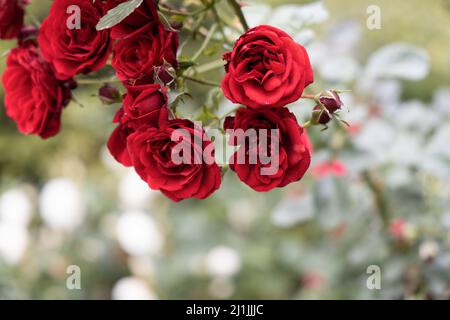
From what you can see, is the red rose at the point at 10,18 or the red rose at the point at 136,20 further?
the red rose at the point at 10,18

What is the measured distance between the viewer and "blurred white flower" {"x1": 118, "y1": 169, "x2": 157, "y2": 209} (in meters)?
2.22

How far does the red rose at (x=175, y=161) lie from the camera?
2.33 feet

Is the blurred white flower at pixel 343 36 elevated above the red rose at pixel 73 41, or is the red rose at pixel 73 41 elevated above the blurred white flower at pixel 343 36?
the blurred white flower at pixel 343 36

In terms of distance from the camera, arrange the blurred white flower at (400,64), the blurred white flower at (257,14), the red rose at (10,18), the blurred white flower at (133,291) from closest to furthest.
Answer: the red rose at (10,18) → the blurred white flower at (257,14) → the blurred white flower at (400,64) → the blurred white flower at (133,291)

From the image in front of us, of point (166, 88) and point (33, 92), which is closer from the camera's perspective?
point (166, 88)

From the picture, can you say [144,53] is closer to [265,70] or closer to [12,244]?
[265,70]

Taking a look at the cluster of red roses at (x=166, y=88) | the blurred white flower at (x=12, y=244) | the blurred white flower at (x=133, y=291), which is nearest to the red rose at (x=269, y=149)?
the cluster of red roses at (x=166, y=88)

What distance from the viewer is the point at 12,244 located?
2.15 metres

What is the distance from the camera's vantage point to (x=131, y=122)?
0.74 m

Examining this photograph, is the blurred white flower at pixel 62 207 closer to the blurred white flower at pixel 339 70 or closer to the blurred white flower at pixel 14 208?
the blurred white flower at pixel 14 208

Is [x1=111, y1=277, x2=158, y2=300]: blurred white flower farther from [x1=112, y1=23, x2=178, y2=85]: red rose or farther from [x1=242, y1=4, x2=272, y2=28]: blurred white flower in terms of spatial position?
[x1=112, y1=23, x2=178, y2=85]: red rose

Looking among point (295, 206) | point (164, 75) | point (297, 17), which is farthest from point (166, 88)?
point (295, 206)

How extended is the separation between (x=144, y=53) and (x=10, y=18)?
0.30 metres

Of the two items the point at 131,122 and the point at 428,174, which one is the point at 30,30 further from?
the point at 428,174
